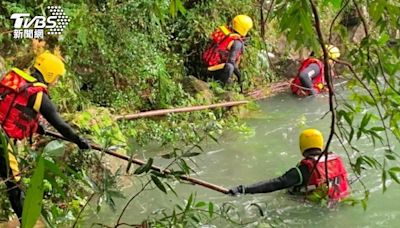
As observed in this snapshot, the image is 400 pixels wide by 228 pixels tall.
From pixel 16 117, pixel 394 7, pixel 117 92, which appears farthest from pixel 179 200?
pixel 394 7

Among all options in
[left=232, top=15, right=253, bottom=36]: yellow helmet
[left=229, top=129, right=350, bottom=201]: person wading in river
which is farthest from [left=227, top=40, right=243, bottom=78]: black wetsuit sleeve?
[left=229, top=129, right=350, bottom=201]: person wading in river

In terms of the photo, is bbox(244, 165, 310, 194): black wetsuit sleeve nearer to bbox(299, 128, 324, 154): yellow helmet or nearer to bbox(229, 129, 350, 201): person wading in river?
bbox(229, 129, 350, 201): person wading in river

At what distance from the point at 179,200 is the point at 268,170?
1354mm

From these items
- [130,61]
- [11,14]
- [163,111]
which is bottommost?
[163,111]

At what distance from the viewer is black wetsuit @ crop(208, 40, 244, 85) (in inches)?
378

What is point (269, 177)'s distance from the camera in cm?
668

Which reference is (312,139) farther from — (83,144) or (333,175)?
(83,144)

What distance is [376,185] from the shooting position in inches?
247

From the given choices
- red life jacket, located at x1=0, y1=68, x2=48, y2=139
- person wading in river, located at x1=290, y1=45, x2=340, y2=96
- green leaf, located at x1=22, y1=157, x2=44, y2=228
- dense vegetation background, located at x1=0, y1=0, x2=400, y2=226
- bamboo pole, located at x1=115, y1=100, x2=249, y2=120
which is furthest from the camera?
person wading in river, located at x1=290, y1=45, x2=340, y2=96

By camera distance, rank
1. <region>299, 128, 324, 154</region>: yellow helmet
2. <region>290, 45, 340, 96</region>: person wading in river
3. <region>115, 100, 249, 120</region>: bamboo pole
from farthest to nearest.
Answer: <region>290, 45, 340, 96</region>: person wading in river
<region>115, 100, 249, 120</region>: bamboo pole
<region>299, 128, 324, 154</region>: yellow helmet

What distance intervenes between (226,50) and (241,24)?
0.55 metres

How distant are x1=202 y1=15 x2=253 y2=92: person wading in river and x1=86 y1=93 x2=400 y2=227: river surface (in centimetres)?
85

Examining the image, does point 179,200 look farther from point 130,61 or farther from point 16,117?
point 130,61

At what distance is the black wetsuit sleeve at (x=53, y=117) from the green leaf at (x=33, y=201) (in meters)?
3.65
